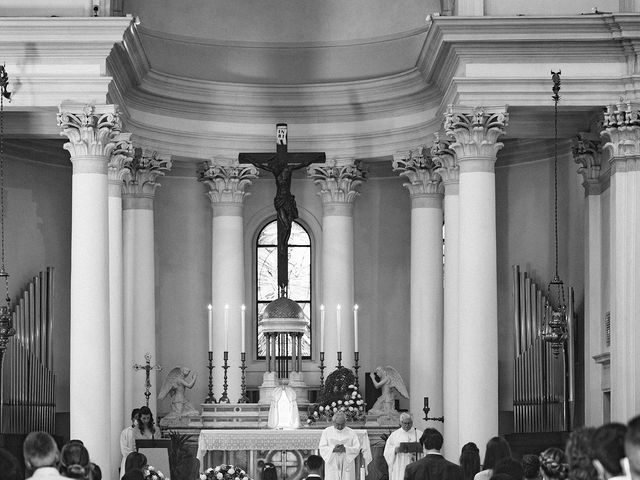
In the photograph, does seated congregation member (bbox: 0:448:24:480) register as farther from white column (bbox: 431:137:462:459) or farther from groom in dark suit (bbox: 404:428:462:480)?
white column (bbox: 431:137:462:459)

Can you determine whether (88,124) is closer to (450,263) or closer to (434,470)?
(450,263)

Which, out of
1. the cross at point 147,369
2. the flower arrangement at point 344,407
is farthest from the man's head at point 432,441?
the cross at point 147,369

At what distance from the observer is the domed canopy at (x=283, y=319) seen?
2517cm

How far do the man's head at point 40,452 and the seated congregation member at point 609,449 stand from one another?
3746mm

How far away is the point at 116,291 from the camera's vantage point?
25500 mm

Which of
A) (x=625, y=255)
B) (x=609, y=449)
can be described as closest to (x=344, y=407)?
(x=625, y=255)

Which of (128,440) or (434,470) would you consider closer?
(434,470)

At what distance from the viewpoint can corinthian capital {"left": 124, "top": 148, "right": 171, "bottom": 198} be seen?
2680cm

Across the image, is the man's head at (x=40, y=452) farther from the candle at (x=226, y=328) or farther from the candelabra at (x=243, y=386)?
the candle at (x=226, y=328)

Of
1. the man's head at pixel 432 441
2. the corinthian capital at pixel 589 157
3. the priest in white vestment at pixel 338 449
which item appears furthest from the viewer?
the corinthian capital at pixel 589 157

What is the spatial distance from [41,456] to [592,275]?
16.3 m

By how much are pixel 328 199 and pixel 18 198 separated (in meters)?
6.25

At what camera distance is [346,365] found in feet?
92.6

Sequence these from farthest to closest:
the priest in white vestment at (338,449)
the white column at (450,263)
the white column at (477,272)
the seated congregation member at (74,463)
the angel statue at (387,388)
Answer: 1. the angel statue at (387,388)
2. the white column at (450,263)
3. the white column at (477,272)
4. the priest in white vestment at (338,449)
5. the seated congregation member at (74,463)
